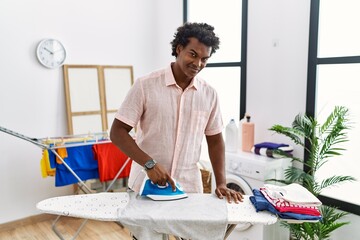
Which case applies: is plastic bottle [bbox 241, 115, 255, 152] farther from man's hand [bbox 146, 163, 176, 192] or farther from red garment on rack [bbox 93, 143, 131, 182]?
man's hand [bbox 146, 163, 176, 192]

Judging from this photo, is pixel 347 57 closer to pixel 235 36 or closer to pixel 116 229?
pixel 235 36

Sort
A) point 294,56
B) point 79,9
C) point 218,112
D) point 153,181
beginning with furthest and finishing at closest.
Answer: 1. point 79,9
2. point 294,56
3. point 218,112
4. point 153,181

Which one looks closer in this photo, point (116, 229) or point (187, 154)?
point (187, 154)

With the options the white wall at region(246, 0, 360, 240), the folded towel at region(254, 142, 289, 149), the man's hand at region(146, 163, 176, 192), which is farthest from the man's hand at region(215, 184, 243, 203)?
the white wall at region(246, 0, 360, 240)

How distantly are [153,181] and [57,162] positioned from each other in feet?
4.93

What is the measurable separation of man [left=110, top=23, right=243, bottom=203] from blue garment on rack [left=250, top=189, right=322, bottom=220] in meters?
0.09

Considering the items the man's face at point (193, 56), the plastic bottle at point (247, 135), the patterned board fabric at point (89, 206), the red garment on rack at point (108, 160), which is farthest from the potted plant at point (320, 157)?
the red garment on rack at point (108, 160)

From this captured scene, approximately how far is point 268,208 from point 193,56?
0.72 metres

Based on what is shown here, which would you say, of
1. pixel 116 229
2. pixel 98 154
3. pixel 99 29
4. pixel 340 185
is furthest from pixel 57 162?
pixel 340 185

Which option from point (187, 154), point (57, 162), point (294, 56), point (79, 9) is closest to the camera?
point (187, 154)

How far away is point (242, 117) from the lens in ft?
9.41

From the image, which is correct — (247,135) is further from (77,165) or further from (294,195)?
(77,165)

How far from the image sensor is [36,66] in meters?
2.89

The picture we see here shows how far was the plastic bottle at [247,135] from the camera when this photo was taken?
8.57 ft
